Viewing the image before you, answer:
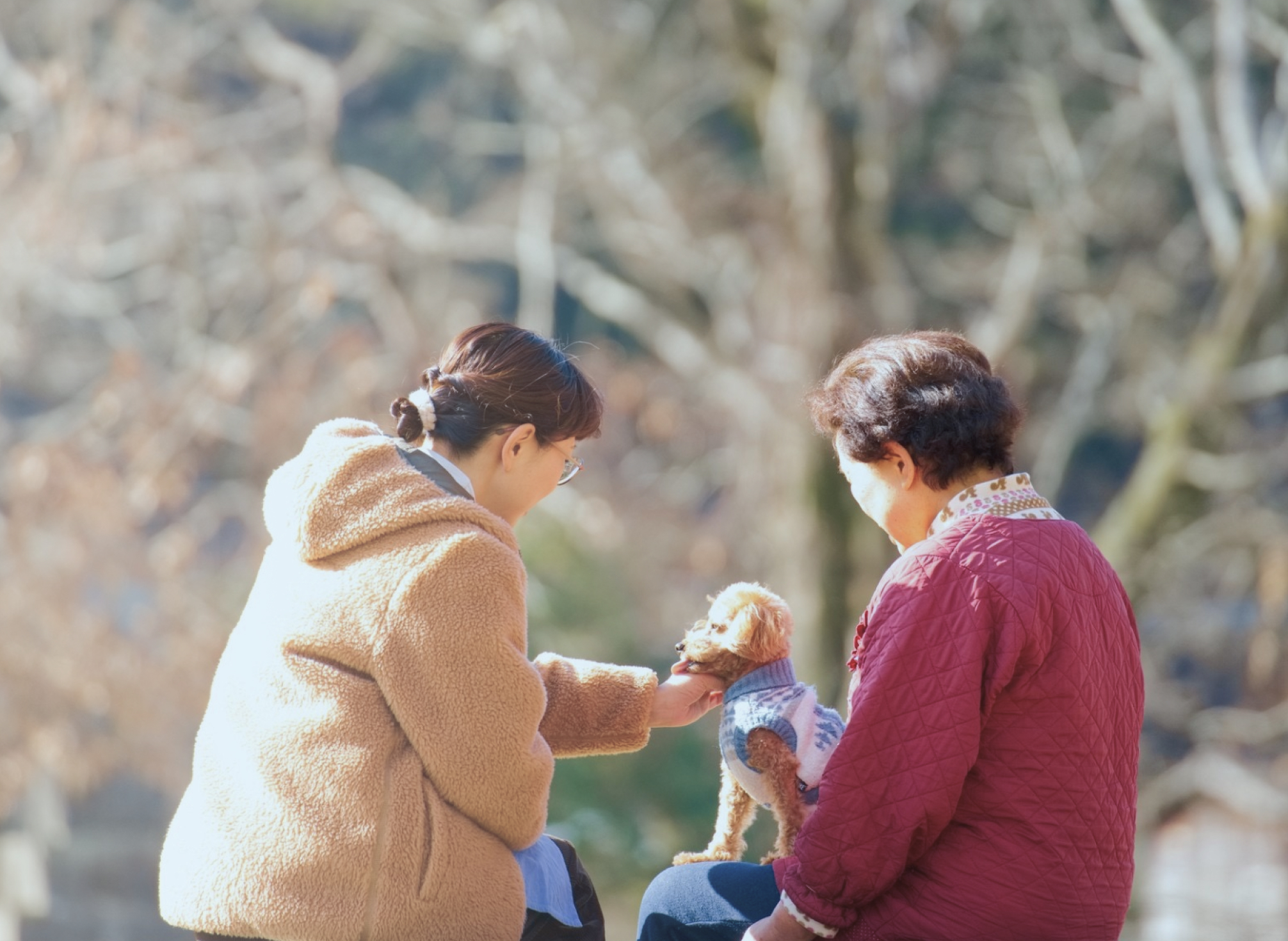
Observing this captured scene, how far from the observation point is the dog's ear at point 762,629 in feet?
6.95

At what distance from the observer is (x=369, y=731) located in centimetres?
179

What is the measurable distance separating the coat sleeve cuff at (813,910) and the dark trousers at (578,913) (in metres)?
0.31

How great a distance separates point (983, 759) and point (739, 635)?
1.55ft

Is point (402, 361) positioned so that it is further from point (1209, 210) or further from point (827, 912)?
point (827, 912)

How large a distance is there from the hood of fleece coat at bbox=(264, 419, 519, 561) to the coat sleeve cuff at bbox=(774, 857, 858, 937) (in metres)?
0.59

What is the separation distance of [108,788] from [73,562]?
2.00 metres

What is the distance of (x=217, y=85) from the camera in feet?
29.3

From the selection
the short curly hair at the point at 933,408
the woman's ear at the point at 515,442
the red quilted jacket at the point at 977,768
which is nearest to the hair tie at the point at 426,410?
the woman's ear at the point at 515,442

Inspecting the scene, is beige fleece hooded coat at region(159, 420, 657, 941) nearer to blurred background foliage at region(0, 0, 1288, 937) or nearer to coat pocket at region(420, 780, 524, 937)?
coat pocket at region(420, 780, 524, 937)

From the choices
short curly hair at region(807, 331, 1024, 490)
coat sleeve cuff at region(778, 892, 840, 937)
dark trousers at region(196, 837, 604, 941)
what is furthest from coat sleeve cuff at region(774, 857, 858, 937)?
short curly hair at region(807, 331, 1024, 490)

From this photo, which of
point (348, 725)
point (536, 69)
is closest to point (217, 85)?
point (536, 69)

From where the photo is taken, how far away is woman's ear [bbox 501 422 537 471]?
2047 mm

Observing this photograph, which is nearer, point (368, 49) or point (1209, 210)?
point (1209, 210)

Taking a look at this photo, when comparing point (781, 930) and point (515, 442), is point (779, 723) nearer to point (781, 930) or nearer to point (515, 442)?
point (781, 930)
